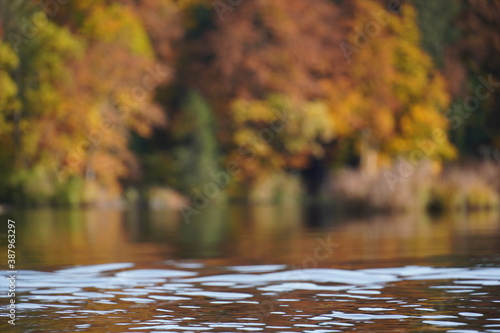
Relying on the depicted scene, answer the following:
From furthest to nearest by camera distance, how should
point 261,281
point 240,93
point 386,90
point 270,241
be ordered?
point 386,90 → point 240,93 → point 270,241 → point 261,281

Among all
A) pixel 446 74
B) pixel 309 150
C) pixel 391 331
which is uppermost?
pixel 446 74

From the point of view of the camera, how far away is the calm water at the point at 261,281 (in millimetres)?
8688

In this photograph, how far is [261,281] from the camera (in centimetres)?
1191

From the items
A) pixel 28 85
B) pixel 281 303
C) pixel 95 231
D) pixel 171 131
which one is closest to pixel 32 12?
pixel 28 85

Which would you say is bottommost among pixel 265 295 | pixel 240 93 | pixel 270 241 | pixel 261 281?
pixel 265 295

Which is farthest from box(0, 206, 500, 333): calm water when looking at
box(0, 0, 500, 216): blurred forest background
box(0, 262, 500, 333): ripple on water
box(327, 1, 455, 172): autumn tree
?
box(327, 1, 455, 172): autumn tree

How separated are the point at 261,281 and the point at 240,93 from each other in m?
38.5

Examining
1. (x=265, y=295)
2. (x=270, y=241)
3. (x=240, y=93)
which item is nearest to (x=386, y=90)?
(x=240, y=93)

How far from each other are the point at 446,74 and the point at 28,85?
1832 centimetres

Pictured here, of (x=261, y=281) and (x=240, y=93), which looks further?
(x=240, y=93)

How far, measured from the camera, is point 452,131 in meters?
51.1

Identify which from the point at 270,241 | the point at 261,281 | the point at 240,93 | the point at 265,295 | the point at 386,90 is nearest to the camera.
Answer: the point at 265,295

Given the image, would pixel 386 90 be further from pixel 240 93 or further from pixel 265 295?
pixel 265 295

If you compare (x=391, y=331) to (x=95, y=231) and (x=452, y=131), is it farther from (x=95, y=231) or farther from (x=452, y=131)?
(x=452, y=131)
